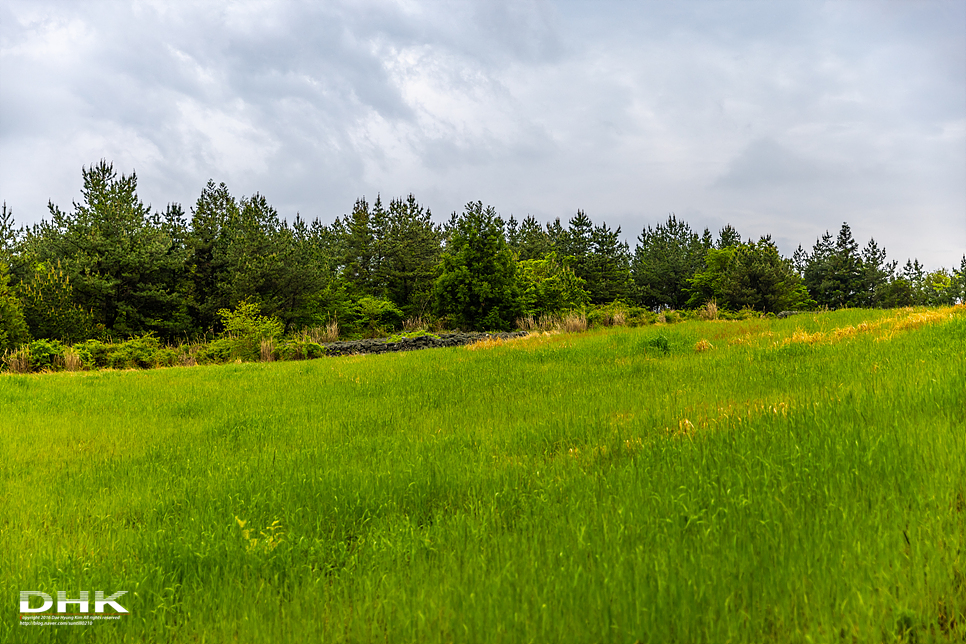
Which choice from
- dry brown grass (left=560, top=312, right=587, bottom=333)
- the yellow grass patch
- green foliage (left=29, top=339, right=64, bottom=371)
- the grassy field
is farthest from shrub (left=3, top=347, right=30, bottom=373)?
the yellow grass patch

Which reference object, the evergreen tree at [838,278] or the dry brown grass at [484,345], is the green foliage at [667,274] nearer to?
the evergreen tree at [838,278]

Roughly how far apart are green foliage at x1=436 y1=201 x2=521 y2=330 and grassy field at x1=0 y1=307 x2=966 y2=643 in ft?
81.3

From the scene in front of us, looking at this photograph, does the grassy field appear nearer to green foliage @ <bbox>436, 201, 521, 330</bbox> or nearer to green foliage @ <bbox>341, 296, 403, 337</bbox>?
green foliage @ <bbox>436, 201, 521, 330</bbox>

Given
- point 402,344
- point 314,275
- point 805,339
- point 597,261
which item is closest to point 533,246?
point 597,261

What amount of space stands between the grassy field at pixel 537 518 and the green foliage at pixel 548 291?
2819 centimetres

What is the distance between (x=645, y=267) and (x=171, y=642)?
64363 mm

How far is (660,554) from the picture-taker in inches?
90.7

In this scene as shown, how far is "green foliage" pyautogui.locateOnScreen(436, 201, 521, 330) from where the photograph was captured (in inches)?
1240

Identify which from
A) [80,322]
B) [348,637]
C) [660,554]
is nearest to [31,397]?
[348,637]

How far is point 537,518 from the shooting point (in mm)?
2943

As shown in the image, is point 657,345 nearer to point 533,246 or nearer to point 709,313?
point 709,313

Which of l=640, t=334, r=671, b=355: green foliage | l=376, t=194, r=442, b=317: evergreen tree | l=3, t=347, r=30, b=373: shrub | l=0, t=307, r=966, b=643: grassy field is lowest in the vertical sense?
l=0, t=307, r=966, b=643: grassy field

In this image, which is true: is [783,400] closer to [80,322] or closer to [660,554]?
[660,554]

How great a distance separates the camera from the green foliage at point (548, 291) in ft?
121
